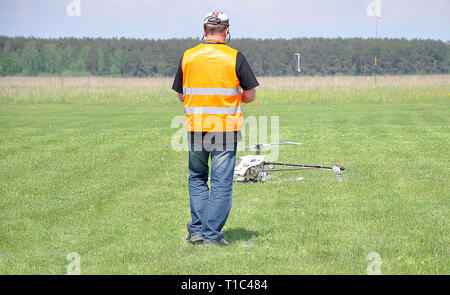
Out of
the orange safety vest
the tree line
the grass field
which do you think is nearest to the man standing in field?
the orange safety vest

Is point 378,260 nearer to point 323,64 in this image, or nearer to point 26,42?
point 323,64

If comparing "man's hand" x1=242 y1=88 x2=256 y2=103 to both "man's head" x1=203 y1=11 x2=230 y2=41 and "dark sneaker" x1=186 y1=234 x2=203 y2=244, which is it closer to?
"man's head" x1=203 y1=11 x2=230 y2=41

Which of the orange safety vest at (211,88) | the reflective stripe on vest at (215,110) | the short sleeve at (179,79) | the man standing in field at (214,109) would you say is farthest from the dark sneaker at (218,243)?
the short sleeve at (179,79)

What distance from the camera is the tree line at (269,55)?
113875 mm

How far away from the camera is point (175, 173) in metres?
10.8

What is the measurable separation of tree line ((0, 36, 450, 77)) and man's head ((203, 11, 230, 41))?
10657 cm

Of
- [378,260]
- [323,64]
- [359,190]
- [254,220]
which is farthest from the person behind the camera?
[323,64]

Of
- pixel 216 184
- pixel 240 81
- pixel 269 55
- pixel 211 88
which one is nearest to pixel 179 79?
pixel 211 88

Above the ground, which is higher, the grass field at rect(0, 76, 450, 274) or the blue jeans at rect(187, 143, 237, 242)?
the blue jeans at rect(187, 143, 237, 242)

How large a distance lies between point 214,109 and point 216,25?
32.6 inches

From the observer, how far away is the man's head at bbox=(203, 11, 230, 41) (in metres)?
5.62

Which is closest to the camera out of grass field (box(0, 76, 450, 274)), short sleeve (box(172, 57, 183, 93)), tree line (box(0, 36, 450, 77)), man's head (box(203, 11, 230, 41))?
grass field (box(0, 76, 450, 274))

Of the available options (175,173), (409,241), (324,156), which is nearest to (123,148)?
(175,173)
